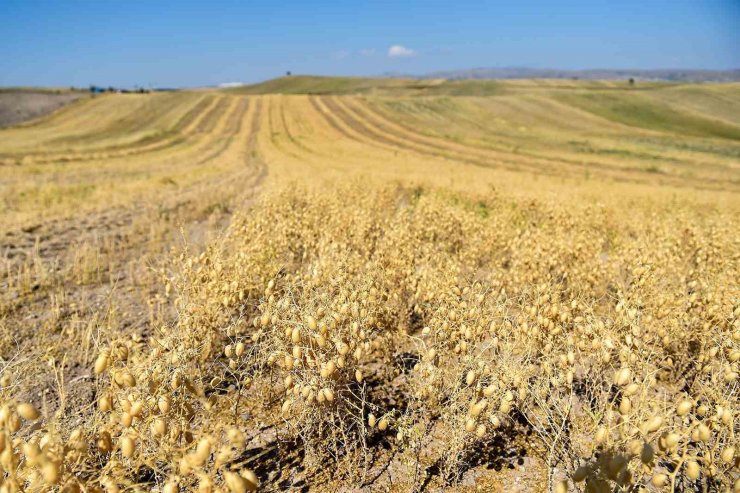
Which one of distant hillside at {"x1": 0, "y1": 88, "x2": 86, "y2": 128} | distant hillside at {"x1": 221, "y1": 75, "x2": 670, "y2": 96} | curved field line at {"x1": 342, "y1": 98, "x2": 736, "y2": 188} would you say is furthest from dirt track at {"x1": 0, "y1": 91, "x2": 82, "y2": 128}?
distant hillside at {"x1": 221, "y1": 75, "x2": 670, "y2": 96}

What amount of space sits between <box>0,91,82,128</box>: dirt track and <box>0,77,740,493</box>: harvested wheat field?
4058 centimetres

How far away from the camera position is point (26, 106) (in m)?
63.7

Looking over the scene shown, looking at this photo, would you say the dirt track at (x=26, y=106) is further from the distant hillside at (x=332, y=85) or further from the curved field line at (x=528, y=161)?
the distant hillside at (x=332, y=85)

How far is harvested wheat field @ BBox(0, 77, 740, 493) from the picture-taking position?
2506 millimetres

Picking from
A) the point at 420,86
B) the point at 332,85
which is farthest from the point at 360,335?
the point at 332,85

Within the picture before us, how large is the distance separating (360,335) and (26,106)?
81.4 m

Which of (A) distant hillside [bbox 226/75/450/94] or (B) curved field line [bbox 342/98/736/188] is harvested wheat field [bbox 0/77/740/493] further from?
(A) distant hillside [bbox 226/75/450/94]

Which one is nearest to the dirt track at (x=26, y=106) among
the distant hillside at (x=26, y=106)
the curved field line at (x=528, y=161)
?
the distant hillside at (x=26, y=106)

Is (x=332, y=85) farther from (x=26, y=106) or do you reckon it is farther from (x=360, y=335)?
(x=360, y=335)

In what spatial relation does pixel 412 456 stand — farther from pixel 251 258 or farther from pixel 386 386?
pixel 251 258

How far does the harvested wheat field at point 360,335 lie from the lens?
251cm

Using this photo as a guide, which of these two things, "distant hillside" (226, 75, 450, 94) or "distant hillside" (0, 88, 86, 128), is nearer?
"distant hillside" (0, 88, 86, 128)

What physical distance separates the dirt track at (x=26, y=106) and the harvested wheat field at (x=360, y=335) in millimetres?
40578

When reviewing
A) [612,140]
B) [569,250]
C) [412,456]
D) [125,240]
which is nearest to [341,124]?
[612,140]
